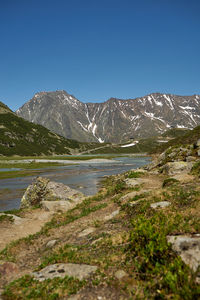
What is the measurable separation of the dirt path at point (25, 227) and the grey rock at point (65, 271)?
301 inches

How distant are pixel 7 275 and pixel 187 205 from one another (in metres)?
9.94

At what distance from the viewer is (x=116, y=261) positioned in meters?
8.67

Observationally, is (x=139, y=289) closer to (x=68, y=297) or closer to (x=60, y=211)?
(x=68, y=297)

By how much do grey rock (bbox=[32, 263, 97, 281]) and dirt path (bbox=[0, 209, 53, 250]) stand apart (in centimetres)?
765

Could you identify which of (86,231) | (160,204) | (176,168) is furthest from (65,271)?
(176,168)

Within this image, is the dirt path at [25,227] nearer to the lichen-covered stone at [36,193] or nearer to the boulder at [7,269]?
the lichen-covered stone at [36,193]

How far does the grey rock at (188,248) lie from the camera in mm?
6750

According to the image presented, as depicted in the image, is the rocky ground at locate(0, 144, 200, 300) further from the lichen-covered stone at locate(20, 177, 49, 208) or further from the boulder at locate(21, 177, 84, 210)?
the lichen-covered stone at locate(20, 177, 49, 208)

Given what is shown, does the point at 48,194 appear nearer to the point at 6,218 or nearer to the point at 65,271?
the point at 6,218

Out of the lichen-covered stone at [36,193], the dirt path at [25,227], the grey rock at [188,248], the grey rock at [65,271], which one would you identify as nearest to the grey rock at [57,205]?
the dirt path at [25,227]

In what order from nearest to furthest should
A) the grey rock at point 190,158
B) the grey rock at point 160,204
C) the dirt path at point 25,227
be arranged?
the grey rock at point 160,204
the dirt path at point 25,227
the grey rock at point 190,158

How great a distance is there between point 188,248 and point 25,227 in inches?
630

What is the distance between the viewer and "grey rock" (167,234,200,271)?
6.75 metres

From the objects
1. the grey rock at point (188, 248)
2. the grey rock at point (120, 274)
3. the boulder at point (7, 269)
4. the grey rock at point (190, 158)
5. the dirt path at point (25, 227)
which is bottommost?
the dirt path at point (25, 227)
